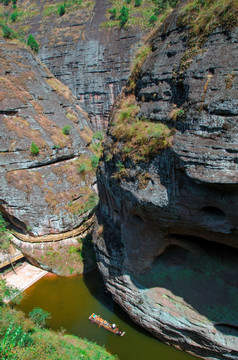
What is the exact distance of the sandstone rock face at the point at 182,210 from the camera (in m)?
6.16

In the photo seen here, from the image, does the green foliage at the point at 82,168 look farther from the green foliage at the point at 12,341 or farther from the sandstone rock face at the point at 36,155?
the green foliage at the point at 12,341

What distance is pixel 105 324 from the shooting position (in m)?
10.7

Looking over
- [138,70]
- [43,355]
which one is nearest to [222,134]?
[138,70]

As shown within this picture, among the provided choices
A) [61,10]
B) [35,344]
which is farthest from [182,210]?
[61,10]

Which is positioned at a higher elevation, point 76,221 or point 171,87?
point 171,87

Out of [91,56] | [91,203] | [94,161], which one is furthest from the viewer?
[91,56]

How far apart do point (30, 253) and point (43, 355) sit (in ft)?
28.0

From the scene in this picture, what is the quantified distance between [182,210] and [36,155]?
1275 cm

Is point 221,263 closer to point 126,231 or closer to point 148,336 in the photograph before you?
point 126,231

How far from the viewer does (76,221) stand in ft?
53.3

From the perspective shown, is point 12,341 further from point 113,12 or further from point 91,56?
point 113,12

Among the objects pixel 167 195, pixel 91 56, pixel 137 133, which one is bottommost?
pixel 167 195

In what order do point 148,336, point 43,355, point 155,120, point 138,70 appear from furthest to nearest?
point 148,336, point 138,70, point 155,120, point 43,355

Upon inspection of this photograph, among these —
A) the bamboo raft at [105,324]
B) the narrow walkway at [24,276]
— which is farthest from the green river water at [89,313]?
the narrow walkway at [24,276]
